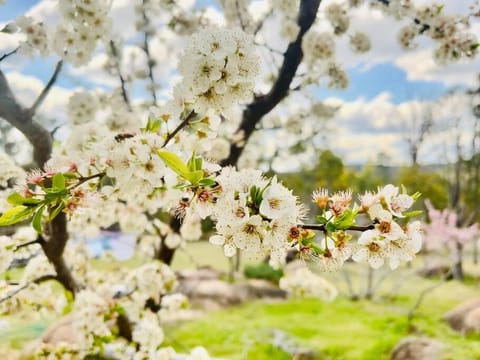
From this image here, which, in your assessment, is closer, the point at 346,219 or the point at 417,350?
the point at 346,219

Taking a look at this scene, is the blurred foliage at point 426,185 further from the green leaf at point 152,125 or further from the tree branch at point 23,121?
the green leaf at point 152,125

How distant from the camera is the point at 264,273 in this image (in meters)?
13.1

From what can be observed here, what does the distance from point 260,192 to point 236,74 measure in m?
0.32

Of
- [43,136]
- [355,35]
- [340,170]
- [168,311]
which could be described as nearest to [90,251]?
[168,311]

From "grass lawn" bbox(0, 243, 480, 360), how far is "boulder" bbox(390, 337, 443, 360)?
0.43 ft

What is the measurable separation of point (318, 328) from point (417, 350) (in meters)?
2.53

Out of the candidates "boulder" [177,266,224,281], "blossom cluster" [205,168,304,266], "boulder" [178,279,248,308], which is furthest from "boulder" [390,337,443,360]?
"boulder" [177,266,224,281]

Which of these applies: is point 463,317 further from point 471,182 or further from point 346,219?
point 471,182

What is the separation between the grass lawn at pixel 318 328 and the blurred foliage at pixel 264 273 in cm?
218

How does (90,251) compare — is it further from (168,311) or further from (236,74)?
(236,74)

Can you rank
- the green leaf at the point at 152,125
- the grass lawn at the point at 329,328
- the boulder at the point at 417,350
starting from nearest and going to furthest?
the green leaf at the point at 152,125, the boulder at the point at 417,350, the grass lawn at the point at 329,328

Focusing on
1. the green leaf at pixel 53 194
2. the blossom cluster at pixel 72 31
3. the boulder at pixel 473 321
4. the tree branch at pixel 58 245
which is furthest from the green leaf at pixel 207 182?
the boulder at pixel 473 321

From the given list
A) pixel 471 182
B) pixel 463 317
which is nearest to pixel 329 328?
pixel 463 317

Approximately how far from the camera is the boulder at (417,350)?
17.3 ft
